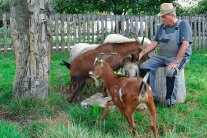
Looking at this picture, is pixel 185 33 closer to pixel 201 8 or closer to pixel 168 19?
pixel 168 19

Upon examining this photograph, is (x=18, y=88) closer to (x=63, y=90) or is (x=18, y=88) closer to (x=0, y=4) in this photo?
(x=63, y=90)

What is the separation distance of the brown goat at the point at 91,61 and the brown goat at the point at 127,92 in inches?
42.7

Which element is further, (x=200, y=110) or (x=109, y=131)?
(x=200, y=110)

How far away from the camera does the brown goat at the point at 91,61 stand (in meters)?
5.62

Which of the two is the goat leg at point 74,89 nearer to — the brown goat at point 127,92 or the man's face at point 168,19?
the brown goat at point 127,92

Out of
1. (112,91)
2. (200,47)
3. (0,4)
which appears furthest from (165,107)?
(0,4)

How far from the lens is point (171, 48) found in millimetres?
5398

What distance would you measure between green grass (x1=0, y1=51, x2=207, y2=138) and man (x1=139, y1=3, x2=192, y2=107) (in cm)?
50

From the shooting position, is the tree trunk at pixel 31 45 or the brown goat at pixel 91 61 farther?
the brown goat at pixel 91 61

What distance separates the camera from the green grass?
13.2ft

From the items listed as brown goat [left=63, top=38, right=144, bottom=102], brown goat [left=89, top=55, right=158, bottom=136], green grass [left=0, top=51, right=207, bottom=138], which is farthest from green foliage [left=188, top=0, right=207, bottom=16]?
brown goat [left=89, top=55, right=158, bottom=136]

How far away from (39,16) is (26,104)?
1.66 metres

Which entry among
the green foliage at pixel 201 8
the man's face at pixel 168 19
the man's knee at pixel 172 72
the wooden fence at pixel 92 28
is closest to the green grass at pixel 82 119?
the man's knee at pixel 172 72

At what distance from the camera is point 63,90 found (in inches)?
255
